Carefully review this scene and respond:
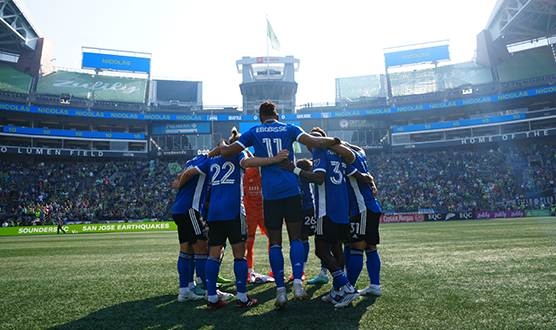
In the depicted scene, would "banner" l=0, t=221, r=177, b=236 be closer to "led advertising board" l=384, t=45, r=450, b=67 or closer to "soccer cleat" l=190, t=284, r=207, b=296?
"soccer cleat" l=190, t=284, r=207, b=296

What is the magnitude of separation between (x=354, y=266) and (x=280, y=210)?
1355 millimetres

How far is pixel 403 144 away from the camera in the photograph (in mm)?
45031

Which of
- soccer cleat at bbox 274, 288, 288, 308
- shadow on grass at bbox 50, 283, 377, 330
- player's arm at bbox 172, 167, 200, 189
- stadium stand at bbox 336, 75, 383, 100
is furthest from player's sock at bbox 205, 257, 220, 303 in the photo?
stadium stand at bbox 336, 75, 383, 100

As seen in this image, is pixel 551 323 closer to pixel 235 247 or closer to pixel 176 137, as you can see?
pixel 235 247

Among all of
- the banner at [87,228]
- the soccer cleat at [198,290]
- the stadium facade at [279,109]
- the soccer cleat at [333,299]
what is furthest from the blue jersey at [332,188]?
the stadium facade at [279,109]

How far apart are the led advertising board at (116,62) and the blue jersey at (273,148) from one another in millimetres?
48940

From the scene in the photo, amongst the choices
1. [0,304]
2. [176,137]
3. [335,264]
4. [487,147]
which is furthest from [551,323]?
[487,147]

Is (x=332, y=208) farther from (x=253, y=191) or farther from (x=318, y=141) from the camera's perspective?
(x=253, y=191)

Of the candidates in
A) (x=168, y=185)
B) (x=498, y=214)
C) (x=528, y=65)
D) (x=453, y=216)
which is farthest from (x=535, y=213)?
(x=168, y=185)

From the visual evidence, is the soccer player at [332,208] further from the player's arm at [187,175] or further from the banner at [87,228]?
the banner at [87,228]

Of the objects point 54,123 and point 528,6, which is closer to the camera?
point 528,6

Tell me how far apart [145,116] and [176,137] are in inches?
192

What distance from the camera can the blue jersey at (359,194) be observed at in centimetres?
457

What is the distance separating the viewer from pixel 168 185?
38.3 meters
